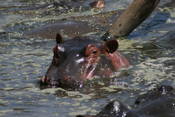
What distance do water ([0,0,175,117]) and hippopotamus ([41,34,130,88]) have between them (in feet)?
0.30

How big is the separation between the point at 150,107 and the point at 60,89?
1626 mm

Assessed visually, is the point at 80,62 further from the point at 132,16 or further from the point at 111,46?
the point at 132,16

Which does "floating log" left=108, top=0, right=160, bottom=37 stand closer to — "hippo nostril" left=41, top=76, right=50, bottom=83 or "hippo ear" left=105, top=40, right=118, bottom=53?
"hippo ear" left=105, top=40, right=118, bottom=53

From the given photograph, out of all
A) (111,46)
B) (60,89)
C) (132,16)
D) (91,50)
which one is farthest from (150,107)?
(132,16)

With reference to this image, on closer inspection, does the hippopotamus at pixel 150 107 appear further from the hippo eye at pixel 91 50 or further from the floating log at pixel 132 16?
the floating log at pixel 132 16

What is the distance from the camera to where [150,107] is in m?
3.88

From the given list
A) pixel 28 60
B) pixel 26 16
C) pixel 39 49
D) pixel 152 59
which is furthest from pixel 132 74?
pixel 26 16

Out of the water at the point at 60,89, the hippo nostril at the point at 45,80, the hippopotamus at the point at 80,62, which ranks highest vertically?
the hippopotamus at the point at 80,62

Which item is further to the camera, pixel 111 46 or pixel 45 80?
pixel 111 46

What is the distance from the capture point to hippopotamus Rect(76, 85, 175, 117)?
3.70m

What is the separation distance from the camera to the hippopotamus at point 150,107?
3.70 m

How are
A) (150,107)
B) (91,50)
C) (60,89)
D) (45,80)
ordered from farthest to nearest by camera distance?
(91,50)
(45,80)
(60,89)
(150,107)

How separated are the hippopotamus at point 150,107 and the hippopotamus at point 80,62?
1.30m

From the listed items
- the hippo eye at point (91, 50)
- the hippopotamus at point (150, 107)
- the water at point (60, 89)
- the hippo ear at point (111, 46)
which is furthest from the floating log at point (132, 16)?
the hippopotamus at point (150, 107)
